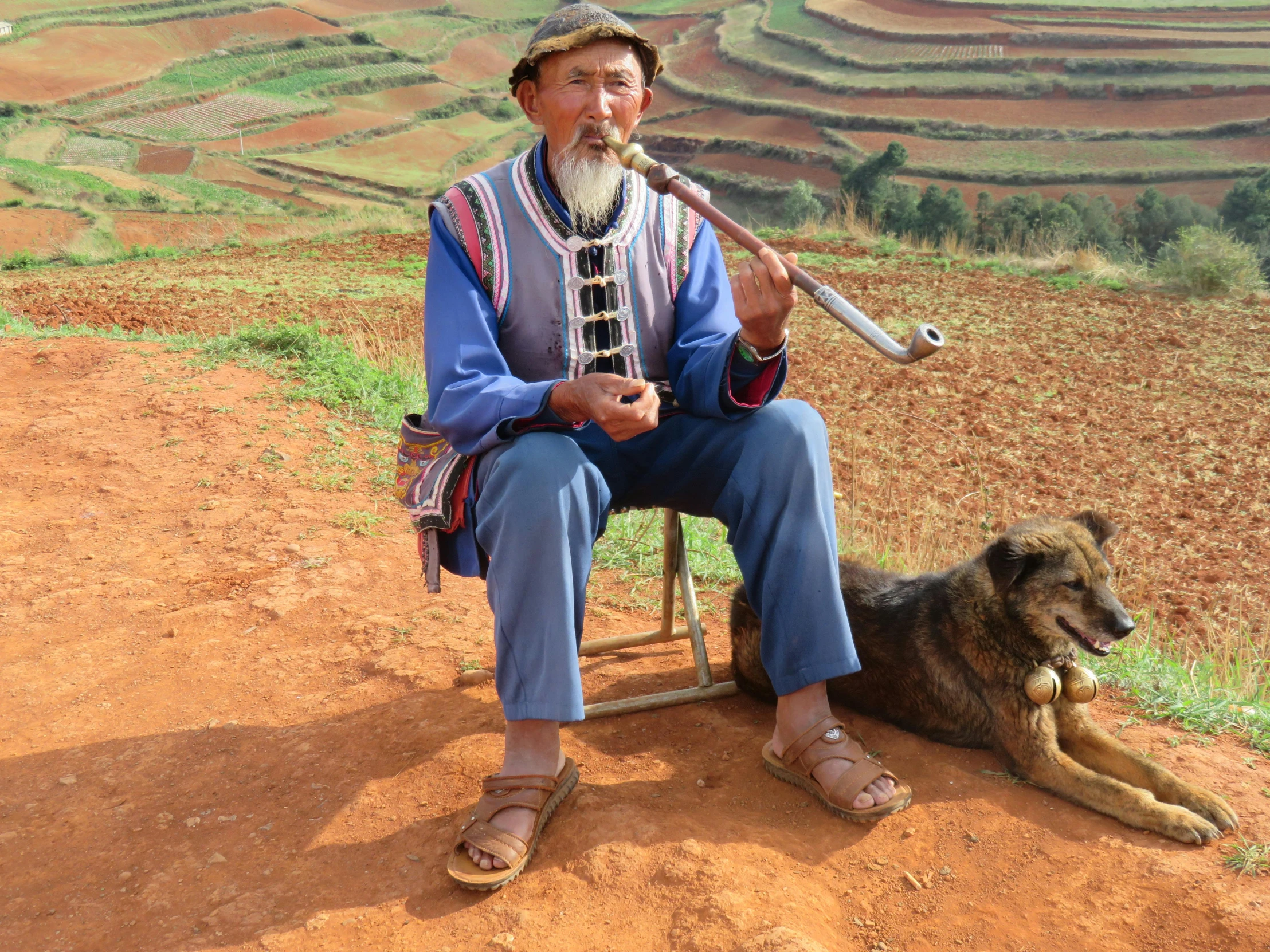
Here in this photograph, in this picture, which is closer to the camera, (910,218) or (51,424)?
(51,424)

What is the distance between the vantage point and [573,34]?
2.77 m

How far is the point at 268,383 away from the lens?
22.4ft

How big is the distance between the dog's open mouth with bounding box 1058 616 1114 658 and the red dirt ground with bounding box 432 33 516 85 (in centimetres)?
7106

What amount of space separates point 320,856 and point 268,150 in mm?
56748

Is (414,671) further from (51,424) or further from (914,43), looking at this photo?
(914,43)

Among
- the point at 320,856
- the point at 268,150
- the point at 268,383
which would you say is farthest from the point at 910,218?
the point at 268,150

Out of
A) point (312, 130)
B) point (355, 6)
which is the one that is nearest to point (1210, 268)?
point (312, 130)

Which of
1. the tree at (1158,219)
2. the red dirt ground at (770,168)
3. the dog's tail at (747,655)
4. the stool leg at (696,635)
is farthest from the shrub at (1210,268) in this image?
the red dirt ground at (770,168)

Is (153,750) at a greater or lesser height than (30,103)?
lesser

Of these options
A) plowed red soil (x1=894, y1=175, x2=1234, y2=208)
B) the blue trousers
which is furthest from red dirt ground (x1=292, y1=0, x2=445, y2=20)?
the blue trousers

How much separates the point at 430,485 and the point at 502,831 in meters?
0.96

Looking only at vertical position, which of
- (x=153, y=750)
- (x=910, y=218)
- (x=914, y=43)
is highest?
(x=914, y=43)

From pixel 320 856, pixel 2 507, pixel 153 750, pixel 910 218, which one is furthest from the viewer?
pixel 910 218

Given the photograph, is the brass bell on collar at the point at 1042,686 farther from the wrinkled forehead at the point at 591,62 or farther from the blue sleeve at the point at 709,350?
the wrinkled forehead at the point at 591,62
